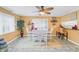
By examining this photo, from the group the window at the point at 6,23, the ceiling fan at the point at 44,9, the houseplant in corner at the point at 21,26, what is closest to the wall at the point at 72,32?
the ceiling fan at the point at 44,9

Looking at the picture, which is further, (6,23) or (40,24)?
(40,24)

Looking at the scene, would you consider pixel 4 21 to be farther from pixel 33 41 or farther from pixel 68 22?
pixel 68 22

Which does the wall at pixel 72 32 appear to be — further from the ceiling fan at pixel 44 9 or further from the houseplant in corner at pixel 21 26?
the houseplant in corner at pixel 21 26

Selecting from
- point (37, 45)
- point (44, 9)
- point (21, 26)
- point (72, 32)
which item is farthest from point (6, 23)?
point (72, 32)

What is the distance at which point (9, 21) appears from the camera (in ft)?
11.8

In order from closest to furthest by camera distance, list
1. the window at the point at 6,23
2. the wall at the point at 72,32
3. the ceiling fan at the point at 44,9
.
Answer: the window at the point at 6,23, the ceiling fan at the point at 44,9, the wall at the point at 72,32

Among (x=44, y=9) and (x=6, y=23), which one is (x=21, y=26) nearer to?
(x=6, y=23)

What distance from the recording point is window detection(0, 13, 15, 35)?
332 cm

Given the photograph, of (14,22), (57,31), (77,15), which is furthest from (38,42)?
(77,15)

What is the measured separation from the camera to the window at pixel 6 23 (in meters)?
3.32

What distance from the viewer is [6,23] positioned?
3512 mm

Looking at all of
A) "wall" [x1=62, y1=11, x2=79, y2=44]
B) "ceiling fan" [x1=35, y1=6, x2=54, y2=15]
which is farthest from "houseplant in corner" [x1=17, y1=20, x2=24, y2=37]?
"wall" [x1=62, y1=11, x2=79, y2=44]
